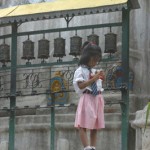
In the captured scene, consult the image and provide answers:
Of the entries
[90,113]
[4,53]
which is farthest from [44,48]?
[90,113]

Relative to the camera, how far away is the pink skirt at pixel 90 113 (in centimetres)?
846

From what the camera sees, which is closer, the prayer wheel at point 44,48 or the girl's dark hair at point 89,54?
the girl's dark hair at point 89,54

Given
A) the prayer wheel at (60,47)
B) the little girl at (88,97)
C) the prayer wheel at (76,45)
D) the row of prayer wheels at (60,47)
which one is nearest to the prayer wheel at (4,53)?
the row of prayer wheels at (60,47)

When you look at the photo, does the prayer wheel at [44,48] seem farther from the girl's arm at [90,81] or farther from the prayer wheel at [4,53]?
the girl's arm at [90,81]

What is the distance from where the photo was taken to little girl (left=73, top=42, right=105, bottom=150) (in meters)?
8.44

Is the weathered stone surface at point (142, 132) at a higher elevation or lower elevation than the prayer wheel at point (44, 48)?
lower

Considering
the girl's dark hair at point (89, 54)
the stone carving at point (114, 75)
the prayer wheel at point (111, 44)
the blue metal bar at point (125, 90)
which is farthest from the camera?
the stone carving at point (114, 75)

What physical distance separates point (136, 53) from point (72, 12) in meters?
2.05

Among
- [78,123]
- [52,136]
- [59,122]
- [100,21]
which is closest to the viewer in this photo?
[78,123]

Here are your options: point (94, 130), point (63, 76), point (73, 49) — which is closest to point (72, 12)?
point (73, 49)

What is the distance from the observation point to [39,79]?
13062 mm

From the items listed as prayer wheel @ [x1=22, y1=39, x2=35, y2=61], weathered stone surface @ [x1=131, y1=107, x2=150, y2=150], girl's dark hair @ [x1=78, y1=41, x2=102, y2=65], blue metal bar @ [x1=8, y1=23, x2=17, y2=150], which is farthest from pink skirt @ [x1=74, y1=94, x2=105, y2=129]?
prayer wheel @ [x1=22, y1=39, x2=35, y2=61]

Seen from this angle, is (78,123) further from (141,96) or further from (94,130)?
(141,96)

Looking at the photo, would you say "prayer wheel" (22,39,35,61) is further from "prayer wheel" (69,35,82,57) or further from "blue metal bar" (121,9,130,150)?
"blue metal bar" (121,9,130,150)
